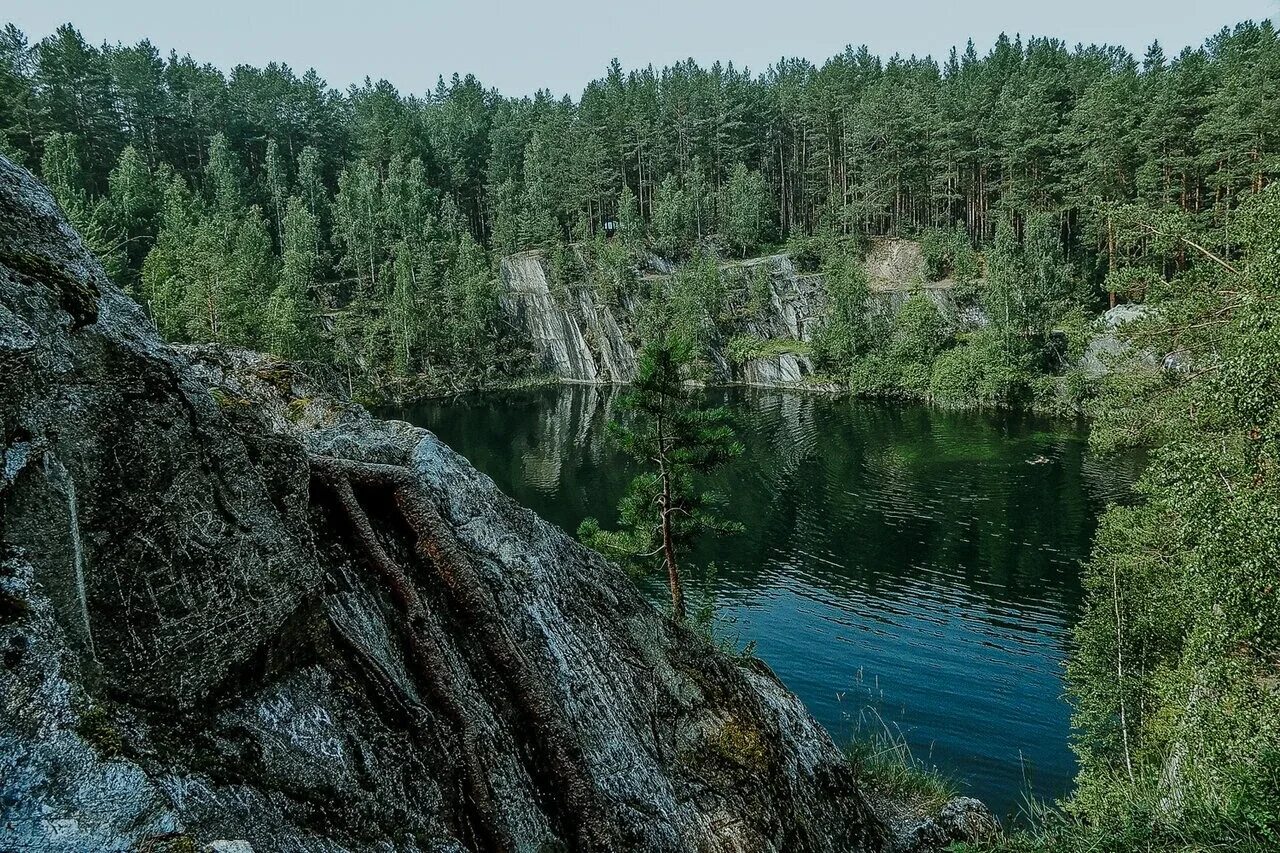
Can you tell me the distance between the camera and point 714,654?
8.48 m

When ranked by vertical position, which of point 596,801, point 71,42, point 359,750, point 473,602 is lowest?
point 596,801

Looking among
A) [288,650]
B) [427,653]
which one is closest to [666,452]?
[427,653]

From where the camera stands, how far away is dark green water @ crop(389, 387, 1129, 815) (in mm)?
25484

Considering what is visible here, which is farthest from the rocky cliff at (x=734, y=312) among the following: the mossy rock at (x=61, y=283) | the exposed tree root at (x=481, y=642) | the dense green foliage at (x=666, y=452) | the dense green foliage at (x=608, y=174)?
the mossy rock at (x=61, y=283)

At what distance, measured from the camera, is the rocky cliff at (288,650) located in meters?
3.39

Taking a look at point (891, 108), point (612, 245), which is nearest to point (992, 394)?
point (891, 108)

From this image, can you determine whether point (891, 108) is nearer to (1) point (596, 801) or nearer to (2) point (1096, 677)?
(2) point (1096, 677)

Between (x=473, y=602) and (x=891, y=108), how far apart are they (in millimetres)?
103430

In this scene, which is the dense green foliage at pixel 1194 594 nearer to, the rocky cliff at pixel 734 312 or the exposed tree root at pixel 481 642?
the exposed tree root at pixel 481 642

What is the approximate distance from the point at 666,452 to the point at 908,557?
828 inches

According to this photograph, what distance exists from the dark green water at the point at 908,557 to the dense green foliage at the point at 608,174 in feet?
58.1

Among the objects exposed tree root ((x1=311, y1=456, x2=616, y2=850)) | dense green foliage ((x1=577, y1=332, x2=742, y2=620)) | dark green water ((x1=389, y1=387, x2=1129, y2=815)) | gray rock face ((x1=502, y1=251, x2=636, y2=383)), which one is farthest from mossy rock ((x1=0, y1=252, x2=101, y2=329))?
gray rock face ((x1=502, y1=251, x2=636, y2=383))

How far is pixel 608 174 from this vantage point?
370ft

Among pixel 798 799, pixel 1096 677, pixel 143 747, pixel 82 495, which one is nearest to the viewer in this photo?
pixel 143 747
